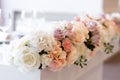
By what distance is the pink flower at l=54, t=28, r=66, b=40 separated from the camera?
1.72 meters

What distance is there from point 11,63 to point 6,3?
299cm

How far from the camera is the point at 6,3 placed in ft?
14.5

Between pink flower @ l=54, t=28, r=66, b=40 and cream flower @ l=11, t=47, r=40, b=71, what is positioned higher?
pink flower @ l=54, t=28, r=66, b=40

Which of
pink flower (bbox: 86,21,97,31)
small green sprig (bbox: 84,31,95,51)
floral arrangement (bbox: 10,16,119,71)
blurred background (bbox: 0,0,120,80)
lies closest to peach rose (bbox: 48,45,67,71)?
floral arrangement (bbox: 10,16,119,71)

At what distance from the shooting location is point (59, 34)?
5.73ft

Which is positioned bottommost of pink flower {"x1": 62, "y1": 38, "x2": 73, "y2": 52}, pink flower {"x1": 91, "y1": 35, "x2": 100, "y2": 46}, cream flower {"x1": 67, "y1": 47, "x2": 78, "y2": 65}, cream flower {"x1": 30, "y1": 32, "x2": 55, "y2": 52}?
cream flower {"x1": 67, "y1": 47, "x2": 78, "y2": 65}

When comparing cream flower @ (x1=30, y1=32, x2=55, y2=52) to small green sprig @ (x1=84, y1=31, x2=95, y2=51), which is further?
small green sprig @ (x1=84, y1=31, x2=95, y2=51)

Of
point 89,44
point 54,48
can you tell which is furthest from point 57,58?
point 89,44

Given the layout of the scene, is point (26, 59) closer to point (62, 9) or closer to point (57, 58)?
point (57, 58)

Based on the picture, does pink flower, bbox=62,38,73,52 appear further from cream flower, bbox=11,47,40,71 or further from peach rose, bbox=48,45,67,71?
cream flower, bbox=11,47,40,71

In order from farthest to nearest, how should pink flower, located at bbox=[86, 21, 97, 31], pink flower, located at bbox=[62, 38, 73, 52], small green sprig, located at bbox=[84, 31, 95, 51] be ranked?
pink flower, located at bbox=[86, 21, 97, 31] → small green sprig, located at bbox=[84, 31, 95, 51] → pink flower, located at bbox=[62, 38, 73, 52]

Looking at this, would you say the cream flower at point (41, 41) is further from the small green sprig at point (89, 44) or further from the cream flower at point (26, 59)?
the small green sprig at point (89, 44)

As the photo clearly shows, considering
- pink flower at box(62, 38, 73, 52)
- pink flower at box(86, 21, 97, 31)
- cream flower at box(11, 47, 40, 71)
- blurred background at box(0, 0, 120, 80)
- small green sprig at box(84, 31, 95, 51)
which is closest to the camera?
cream flower at box(11, 47, 40, 71)

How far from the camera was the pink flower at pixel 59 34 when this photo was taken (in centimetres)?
172
